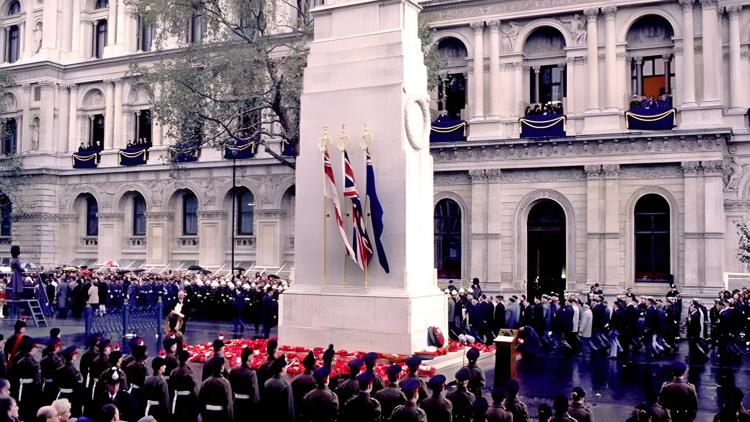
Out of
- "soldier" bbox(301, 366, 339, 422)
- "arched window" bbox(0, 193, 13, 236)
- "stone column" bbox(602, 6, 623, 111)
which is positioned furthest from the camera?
"arched window" bbox(0, 193, 13, 236)

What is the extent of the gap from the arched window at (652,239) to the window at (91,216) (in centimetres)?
3241

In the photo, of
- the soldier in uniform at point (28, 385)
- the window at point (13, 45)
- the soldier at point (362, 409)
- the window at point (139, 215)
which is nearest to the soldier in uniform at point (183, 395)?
the soldier in uniform at point (28, 385)

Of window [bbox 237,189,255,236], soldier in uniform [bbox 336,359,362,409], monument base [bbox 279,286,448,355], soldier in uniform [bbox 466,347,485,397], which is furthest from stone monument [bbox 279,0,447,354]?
window [bbox 237,189,255,236]

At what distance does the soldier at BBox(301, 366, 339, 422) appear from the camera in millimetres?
9766

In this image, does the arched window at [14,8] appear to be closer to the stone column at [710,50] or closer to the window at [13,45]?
the window at [13,45]

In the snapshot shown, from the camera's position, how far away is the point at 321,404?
384 inches

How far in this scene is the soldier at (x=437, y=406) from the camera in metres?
9.35

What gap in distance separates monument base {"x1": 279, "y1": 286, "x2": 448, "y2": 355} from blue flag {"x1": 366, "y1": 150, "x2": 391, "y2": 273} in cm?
69

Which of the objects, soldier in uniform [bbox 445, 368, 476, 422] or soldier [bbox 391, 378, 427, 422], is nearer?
soldier [bbox 391, 378, 427, 422]

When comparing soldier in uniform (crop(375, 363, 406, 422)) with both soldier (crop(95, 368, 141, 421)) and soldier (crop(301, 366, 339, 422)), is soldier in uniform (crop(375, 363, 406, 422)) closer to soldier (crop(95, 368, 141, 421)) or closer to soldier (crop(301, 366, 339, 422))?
soldier (crop(301, 366, 339, 422))

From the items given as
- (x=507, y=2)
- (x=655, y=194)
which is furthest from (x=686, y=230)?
(x=507, y=2)

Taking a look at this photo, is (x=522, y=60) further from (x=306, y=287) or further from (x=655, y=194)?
(x=306, y=287)

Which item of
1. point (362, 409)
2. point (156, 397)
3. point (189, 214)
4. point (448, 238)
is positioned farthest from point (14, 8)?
point (362, 409)

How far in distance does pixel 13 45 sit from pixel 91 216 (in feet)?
44.8
